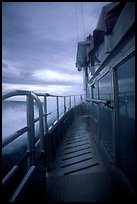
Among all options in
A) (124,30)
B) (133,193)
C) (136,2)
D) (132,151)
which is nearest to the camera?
(136,2)

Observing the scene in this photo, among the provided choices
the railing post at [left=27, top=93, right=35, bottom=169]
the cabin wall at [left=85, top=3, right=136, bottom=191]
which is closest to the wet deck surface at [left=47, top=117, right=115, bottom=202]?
the cabin wall at [left=85, top=3, right=136, bottom=191]

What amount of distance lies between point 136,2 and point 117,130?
5.12ft

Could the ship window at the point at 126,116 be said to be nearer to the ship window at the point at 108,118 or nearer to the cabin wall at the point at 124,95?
the cabin wall at the point at 124,95

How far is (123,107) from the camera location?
6.52 ft

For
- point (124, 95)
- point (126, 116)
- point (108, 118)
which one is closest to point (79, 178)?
point (108, 118)

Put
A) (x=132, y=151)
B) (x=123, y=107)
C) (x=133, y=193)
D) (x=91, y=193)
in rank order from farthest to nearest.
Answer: (x=91, y=193) → (x=123, y=107) → (x=132, y=151) → (x=133, y=193)

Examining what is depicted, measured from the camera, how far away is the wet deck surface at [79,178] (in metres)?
2.09

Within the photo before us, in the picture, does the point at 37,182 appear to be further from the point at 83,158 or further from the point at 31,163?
the point at 83,158

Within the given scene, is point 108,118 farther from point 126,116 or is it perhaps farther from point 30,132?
point 30,132

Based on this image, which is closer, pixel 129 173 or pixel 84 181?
pixel 129 173

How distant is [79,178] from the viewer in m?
2.54

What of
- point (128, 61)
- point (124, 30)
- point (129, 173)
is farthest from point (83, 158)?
point (124, 30)

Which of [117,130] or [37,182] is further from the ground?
[117,130]

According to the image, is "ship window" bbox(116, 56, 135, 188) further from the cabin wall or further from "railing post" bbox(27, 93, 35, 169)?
"railing post" bbox(27, 93, 35, 169)
